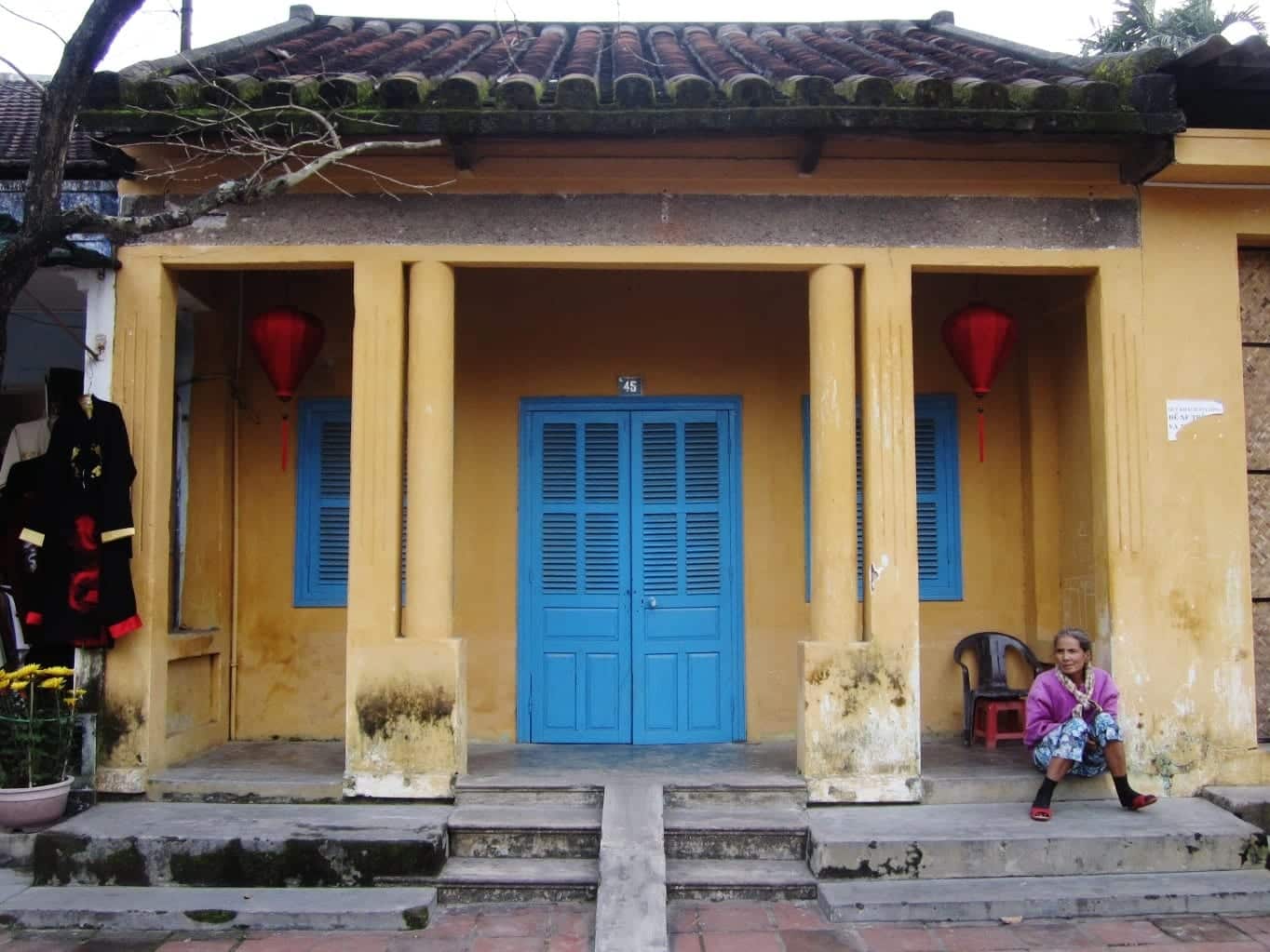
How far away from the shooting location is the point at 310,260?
6.13m

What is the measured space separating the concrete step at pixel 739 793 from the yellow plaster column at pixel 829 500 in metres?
0.14

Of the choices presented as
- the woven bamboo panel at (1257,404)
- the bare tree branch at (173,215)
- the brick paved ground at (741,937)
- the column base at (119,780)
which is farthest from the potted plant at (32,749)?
the woven bamboo panel at (1257,404)

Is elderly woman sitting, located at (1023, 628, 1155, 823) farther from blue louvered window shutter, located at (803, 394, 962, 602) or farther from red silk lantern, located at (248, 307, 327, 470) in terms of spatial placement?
red silk lantern, located at (248, 307, 327, 470)

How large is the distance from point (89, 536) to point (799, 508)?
4530 mm

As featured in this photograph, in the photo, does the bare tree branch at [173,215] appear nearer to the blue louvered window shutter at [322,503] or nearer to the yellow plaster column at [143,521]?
the yellow plaster column at [143,521]

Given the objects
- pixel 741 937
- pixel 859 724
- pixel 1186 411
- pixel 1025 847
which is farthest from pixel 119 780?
pixel 1186 411

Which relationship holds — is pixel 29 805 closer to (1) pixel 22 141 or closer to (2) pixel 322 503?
(2) pixel 322 503

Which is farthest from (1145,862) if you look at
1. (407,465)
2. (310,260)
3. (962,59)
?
(310,260)

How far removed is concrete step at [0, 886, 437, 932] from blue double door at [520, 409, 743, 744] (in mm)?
2369

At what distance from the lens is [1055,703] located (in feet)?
19.0

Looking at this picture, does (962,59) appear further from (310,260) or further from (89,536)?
(89,536)

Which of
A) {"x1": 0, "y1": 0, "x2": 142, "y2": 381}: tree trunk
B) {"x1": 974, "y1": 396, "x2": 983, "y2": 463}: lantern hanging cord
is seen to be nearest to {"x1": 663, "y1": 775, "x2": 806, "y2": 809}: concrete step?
{"x1": 974, "y1": 396, "x2": 983, "y2": 463}: lantern hanging cord

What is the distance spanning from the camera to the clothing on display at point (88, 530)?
573 cm

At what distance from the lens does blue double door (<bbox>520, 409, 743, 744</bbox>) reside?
727 cm
